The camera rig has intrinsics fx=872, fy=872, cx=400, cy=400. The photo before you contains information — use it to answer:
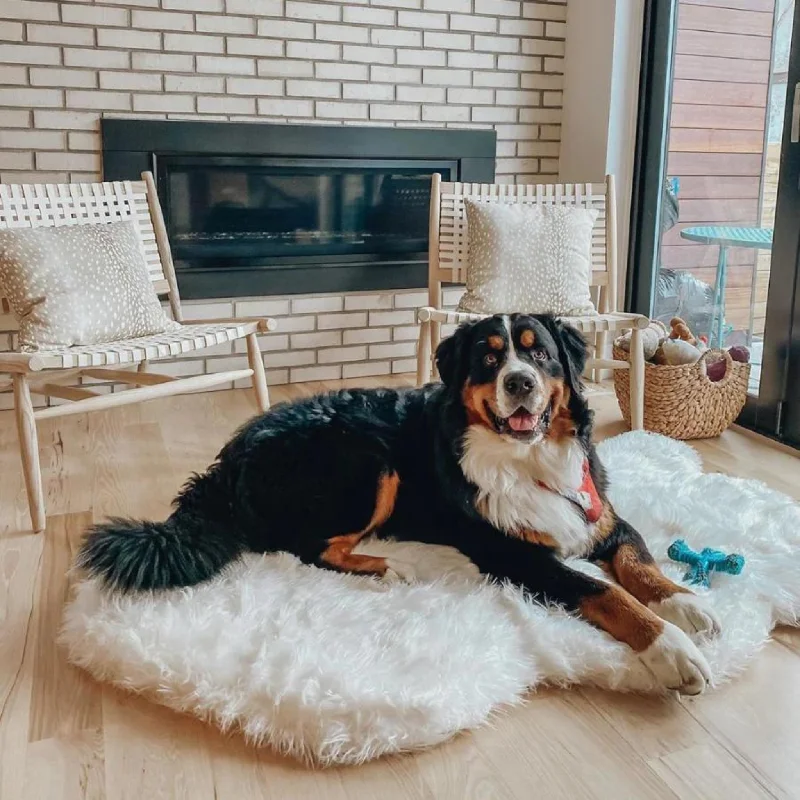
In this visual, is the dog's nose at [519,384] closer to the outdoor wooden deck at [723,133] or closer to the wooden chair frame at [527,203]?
Result: the wooden chair frame at [527,203]

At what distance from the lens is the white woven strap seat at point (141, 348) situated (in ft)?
6.80

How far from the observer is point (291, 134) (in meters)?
3.21

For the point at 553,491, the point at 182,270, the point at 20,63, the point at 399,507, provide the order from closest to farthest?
the point at 553,491
the point at 399,507
the point at 20,63
the point at 182,270

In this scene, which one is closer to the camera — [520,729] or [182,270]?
[520,729]

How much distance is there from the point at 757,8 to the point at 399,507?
7.28ft

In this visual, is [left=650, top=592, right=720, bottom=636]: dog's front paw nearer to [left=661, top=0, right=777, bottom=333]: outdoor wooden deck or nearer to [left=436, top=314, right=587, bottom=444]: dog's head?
[left=436, top=314, right=587, bottom=444]: dog's head

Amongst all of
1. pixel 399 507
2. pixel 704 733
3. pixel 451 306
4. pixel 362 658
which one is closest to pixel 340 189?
pixel 451 306

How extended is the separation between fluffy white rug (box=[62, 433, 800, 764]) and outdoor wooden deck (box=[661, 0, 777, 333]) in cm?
148

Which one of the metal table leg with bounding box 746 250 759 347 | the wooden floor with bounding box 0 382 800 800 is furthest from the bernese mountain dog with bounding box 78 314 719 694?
the metal table leg with bounding box 746 250 759 347

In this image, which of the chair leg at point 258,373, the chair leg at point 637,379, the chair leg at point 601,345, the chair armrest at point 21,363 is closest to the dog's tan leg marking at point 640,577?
the chair leg at point 637,379

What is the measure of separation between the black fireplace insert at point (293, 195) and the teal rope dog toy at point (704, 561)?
6.52ft

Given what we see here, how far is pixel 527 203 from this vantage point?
305cm

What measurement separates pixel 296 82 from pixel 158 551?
2.19 m

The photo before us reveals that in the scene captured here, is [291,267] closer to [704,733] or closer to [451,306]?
[451,306]
